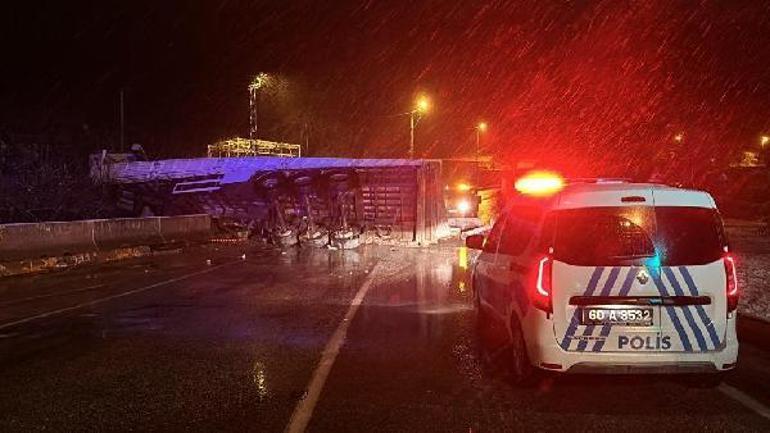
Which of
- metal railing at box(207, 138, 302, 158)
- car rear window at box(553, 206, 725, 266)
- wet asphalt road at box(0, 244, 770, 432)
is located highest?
metal railing at box(207, 138, 302, 158)

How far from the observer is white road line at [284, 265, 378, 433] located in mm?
5395

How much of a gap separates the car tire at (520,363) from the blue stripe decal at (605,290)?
1.76 feet

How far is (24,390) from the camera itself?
21.0ft

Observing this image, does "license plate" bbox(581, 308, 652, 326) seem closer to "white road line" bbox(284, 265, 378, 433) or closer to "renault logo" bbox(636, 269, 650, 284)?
"renault logo" bbox(636, 269, 650, 284)

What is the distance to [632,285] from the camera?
19.4 ft

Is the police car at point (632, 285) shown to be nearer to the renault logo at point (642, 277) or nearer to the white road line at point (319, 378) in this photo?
the renault logo at point (642, 277)

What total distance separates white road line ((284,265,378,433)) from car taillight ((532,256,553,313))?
201cm

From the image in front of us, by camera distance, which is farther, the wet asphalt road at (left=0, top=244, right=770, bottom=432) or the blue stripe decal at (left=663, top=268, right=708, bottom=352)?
the blue stripe decal at (left=663, top=268, right=708, bottom=352)

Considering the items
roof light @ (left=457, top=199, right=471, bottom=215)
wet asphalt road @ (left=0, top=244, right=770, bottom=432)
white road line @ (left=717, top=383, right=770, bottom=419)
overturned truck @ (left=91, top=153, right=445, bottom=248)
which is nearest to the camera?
wet asphalt road @ (left=0, top=244, right=770, bottom=432)

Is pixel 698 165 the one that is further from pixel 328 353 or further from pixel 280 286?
pixel 328 353

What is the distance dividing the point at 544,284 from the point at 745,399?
1.94m

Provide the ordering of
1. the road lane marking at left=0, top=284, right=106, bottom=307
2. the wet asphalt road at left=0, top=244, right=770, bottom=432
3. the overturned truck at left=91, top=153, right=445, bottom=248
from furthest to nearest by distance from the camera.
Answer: the overturned truck at left=91, top=153, right=445, bottom=248
the road lane marking at left=0, top=284, right=106, bottom=307
the wet asphalt road at left=0, top=244, right=770, bottom=432

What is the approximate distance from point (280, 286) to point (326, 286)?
87 centimetres

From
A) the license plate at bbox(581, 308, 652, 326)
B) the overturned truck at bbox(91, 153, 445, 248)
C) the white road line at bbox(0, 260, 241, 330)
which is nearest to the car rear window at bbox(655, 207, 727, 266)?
the license plate at bbox(581, 308, 652, 326)
